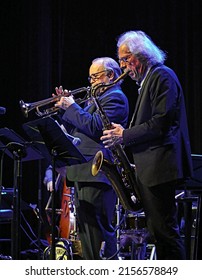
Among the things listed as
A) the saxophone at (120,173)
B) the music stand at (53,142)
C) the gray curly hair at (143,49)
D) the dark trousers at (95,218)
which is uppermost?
the gray curly hair at (143,49)

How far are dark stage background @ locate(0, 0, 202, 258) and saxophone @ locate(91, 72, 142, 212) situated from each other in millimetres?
2661

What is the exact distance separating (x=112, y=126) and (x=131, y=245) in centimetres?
175

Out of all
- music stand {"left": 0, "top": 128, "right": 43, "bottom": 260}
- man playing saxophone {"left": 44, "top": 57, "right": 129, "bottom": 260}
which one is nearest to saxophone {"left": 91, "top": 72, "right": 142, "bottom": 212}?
man playing saxophone {"left": 44, "top": 57, "right": 129, "bottom": 260}

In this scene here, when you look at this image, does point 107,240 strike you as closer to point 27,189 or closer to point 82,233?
point 82,233

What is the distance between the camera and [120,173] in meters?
3.44

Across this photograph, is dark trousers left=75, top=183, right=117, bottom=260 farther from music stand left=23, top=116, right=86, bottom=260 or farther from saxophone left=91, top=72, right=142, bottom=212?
music stand left=23, top=116, right=86, bottom=260

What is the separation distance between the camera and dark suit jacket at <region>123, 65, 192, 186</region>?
115 inches

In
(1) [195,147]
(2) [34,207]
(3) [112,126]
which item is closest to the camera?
(3) [112,126]

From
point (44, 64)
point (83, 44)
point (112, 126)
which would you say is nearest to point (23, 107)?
point (112, 126)

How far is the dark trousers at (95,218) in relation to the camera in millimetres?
3562

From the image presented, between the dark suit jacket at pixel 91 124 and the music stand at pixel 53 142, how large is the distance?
0.73 ft

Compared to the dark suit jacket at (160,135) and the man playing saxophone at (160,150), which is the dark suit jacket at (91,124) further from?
the dark suit jacket at (160,135)

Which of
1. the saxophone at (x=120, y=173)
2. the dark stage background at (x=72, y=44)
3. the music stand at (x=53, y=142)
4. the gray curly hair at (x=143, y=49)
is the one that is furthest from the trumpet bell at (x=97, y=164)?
the dark stage background at (x=72, y=44)

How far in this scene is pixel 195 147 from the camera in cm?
602
